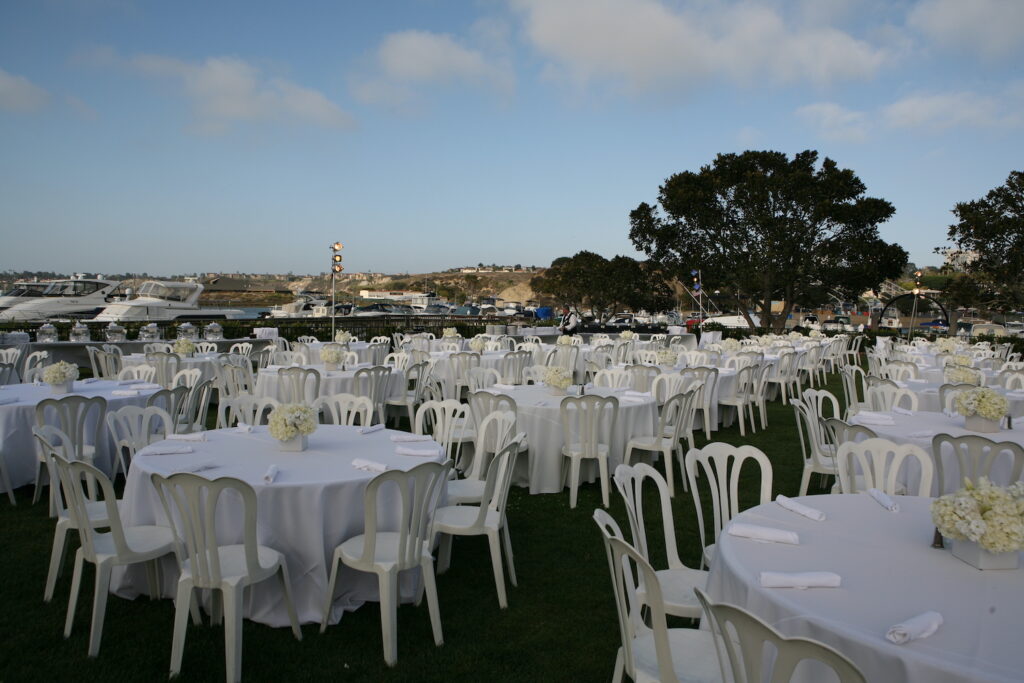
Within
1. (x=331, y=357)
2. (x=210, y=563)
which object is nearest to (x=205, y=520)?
(x=210, y=563)

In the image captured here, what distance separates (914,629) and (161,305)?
126 ft

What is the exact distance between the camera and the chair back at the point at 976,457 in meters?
4.04

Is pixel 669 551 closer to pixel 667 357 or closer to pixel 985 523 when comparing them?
pixel 985 523

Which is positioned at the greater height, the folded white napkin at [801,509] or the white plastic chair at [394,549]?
the folded white napkin at [801,509]

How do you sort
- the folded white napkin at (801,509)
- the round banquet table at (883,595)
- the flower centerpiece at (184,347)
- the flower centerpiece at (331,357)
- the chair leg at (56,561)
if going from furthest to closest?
the flower centerpiece at (184,347) < the flower centerpiece at (331,357) < the chair leg at (56,561) < the folded white napkin at (801,509) < the round banquet table at (883,595)

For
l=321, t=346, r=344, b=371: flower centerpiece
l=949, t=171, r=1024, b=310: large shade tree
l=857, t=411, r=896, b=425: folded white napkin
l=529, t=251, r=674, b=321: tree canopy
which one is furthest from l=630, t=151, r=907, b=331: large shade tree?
l=857, t=411, r=896, b=425: folded white napkin

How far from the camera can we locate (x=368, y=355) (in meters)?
13.3

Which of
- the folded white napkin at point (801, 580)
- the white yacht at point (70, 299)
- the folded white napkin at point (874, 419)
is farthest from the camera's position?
the white yacht at point (70, 299)

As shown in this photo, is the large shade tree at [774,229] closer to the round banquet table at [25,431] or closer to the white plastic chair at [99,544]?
the round banquet table at [25,431]

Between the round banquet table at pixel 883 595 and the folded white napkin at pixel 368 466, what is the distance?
193 centimetres

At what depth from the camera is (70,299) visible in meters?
34.4

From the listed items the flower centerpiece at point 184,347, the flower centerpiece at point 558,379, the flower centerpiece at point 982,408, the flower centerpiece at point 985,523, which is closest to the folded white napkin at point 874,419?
the flower centerpiece at point 982,408

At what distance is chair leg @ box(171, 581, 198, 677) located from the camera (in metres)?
3.00

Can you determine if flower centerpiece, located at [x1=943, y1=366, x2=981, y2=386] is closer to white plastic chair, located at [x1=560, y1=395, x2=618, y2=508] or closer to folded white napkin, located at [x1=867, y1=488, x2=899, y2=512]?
white plastic chair, located at [x1=560, y1=395, x2=618, y2=508]
